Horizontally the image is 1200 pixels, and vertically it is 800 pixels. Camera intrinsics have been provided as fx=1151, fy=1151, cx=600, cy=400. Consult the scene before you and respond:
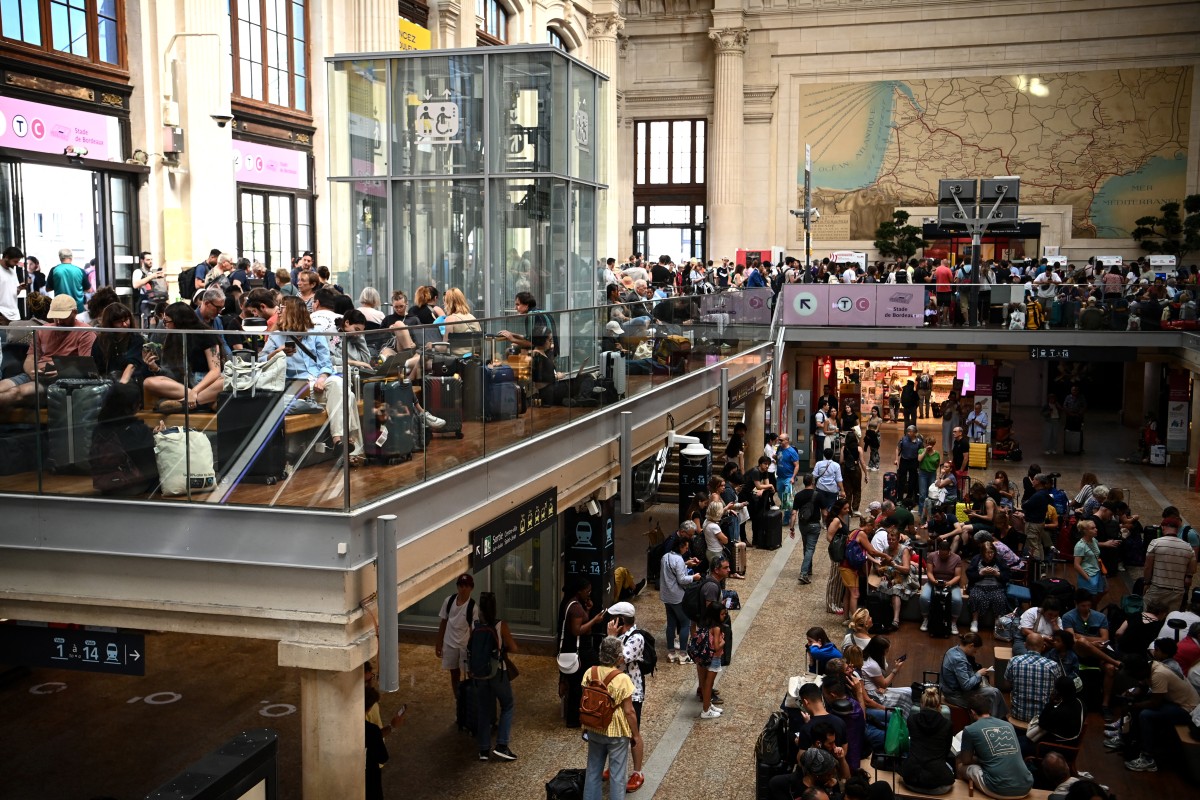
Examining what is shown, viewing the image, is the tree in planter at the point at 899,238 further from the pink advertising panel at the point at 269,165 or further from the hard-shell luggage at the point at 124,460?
the hard-shell luggage at the point at 124,460

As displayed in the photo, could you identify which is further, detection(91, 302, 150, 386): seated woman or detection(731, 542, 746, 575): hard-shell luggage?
detection(731, 542, 746, 575): hard-shell luggage

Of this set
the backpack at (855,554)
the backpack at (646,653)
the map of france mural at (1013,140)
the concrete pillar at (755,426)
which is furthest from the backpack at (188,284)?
the map of france mural at (1013,140)

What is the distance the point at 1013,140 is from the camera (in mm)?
40094

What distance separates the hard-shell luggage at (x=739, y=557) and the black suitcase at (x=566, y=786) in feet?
25.8

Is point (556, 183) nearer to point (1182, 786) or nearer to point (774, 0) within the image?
point (1182, 786)

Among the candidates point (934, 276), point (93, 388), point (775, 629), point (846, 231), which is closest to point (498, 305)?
point (775, 629)

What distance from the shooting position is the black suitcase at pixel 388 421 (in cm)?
827

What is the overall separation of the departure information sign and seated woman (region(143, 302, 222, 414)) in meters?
1.71

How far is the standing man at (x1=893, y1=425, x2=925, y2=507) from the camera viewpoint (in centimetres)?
2180

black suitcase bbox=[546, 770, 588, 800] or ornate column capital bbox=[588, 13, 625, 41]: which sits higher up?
ornate column capital bbox=[588, 13, 625, 41]

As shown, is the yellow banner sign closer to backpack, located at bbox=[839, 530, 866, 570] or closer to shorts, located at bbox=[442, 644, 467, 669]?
backpack, located at bbox=[839, 530, 866, 570]

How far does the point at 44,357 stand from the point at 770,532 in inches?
536

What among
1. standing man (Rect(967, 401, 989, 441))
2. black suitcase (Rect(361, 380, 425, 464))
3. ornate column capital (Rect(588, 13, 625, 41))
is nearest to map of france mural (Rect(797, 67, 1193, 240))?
ornate column capital (Rect(588, 13, 625, 41))

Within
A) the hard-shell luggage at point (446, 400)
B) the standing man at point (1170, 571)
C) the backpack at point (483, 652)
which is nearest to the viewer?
the hard-shell luggage at point (446, 400)
